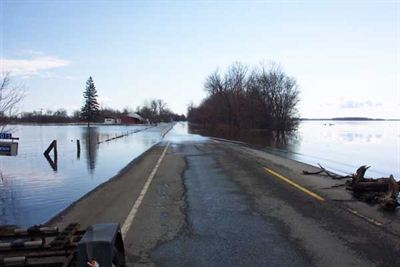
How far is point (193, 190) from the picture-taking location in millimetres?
11898

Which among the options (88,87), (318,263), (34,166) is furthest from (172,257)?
(88,87)

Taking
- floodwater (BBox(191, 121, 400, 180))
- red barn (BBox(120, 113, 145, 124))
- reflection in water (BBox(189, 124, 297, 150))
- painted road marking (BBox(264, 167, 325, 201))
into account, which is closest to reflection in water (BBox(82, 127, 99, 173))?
painted road marking (BBox(264, 167, 325, 201))

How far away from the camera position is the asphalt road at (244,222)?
6.04m

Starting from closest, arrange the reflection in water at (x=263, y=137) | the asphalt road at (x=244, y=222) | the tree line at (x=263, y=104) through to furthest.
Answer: the asphalt road at (x=244, y=222) < the reflection in water at (x=263, y=137) < the tree line at (x=263, y=104)

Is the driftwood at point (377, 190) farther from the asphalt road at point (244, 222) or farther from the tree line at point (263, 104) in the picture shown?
the tree line at point (263, 104)

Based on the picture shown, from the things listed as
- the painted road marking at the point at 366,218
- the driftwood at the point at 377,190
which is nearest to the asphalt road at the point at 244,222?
the painted road marking at the point at 366,218

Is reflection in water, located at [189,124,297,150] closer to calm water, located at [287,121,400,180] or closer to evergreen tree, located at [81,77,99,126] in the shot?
calm water, located at [287,121,400,180]

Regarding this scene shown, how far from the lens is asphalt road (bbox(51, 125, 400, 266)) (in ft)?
19.8

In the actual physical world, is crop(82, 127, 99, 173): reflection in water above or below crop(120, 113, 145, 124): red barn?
below

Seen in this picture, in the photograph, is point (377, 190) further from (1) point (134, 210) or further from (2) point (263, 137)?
(2) point (263, 137)

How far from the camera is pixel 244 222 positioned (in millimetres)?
8102

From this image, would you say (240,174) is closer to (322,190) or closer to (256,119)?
(322,190)

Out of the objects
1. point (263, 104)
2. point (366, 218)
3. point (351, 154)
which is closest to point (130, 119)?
point (263, 104)

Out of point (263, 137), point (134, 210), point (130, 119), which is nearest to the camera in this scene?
point (134, 210)
